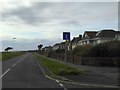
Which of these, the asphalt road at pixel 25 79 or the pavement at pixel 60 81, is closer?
the pavement at pixel 60 81

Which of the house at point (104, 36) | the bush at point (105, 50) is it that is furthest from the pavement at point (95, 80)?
the house at point (104, 36)

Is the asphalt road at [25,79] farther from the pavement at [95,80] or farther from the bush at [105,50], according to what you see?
the bush at [105,50]

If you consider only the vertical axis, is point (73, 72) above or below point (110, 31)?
below

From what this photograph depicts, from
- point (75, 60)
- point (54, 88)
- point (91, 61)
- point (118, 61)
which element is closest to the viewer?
point (54, 88)

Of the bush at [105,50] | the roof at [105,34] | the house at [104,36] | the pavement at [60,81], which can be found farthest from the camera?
the roof at [105,34]

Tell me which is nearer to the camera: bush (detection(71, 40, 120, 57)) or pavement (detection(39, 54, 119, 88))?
pavement (detection(39, 54, 119, 88))

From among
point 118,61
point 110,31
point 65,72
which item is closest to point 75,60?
point 118,61

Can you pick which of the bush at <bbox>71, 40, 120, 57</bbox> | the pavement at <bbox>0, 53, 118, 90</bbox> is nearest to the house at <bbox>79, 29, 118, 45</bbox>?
the bush at <bbox>71, 40, 120, 57</bbox>

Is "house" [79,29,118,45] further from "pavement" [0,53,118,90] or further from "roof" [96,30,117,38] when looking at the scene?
"pavement" [0,53,118,90]

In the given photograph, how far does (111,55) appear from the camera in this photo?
39.0m

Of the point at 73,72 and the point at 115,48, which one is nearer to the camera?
the point at 73,72

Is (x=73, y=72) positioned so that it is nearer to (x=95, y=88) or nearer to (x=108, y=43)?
(x=95, y=88)

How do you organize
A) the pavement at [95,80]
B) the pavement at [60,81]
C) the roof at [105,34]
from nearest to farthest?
1. the pavement at [60,81]
2. the pavement at [95,80]
3. the roof at [105,34]

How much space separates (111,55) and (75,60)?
7.62 m
